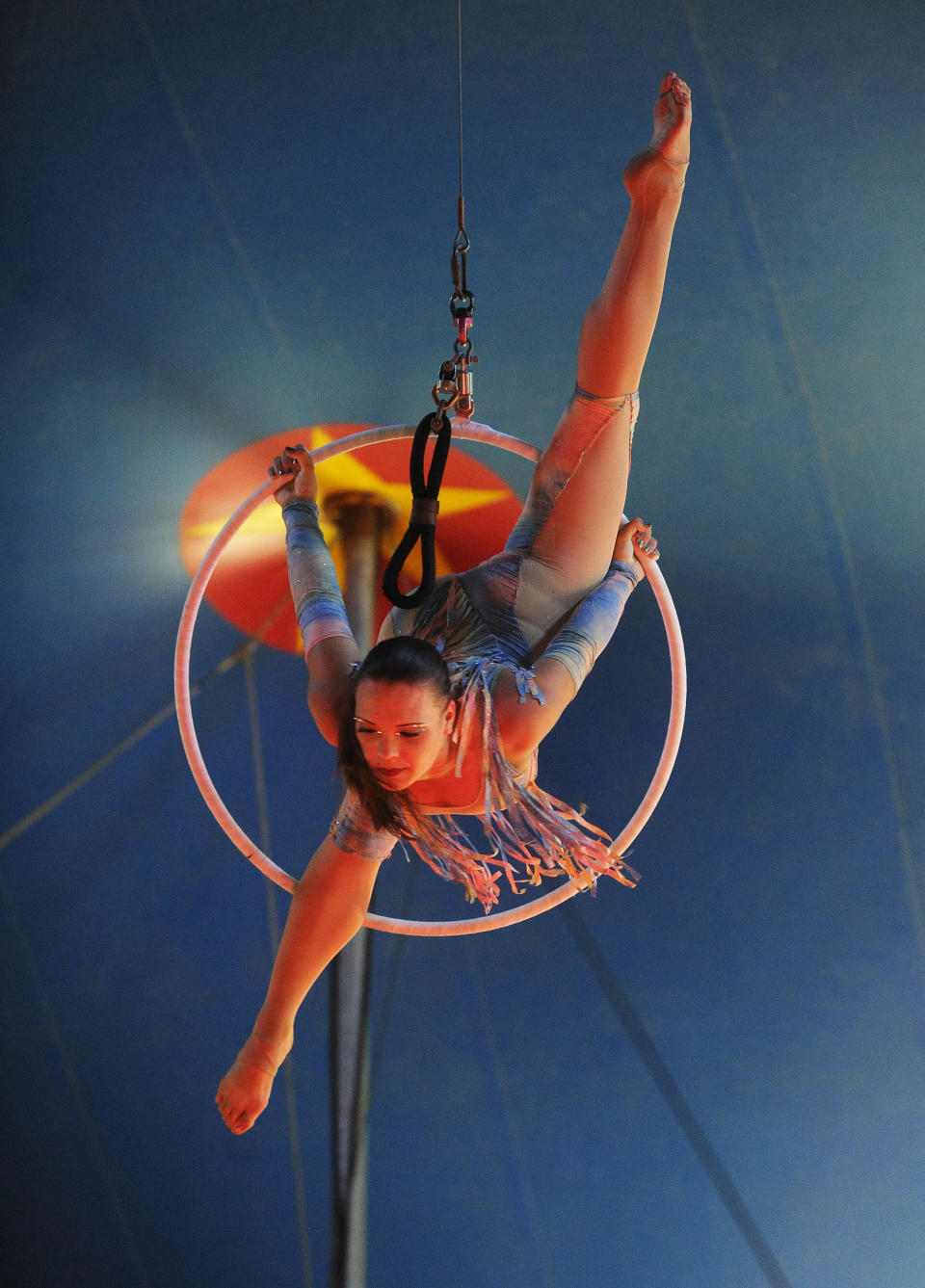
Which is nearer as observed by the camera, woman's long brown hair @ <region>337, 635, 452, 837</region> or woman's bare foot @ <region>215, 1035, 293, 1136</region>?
woman's long brown hair @ <region>337, 635, 452, 837</region>

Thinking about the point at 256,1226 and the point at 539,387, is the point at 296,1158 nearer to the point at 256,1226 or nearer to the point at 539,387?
the point at 256,1226

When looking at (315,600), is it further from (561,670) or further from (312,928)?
(312,928)

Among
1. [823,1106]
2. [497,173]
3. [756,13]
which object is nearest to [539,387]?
[497,173]

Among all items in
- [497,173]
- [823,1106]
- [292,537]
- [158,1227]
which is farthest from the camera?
[158,1227]

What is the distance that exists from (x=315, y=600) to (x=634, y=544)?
58 cm

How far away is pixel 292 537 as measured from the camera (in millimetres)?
1900

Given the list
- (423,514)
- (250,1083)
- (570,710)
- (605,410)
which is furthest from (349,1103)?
(605,410)

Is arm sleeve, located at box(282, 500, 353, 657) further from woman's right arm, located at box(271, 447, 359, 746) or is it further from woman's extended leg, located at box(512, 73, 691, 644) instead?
woman's extended leg, located at box(512, 73, 691, 644)

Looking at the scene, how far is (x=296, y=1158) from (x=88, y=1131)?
25.5 inches

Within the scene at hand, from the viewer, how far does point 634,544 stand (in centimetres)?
207

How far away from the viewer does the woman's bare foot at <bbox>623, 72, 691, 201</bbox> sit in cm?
171

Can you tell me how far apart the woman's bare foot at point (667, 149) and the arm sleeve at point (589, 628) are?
23.8 inches

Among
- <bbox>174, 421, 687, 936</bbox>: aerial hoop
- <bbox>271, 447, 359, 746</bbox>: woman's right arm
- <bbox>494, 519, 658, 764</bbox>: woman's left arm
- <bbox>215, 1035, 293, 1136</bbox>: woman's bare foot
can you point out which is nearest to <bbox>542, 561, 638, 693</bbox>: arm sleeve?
<bbox>494, 519, 658, 764</bbox>: woman's left arm

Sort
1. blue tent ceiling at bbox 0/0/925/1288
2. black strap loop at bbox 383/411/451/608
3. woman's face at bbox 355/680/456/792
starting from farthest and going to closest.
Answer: blue tent ceiling at bbox 0/0/925/1288
black strap loop at bbox 383/411/451/608
woman's face at bbox 355/680/456/792
